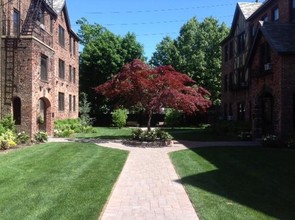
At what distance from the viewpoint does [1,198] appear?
8.15 meters

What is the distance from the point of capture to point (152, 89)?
808 inches

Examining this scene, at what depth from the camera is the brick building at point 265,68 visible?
63.8 feet

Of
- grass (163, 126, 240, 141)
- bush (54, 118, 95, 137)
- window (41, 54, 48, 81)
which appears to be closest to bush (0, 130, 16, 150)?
window (41, 54, 48, 81)

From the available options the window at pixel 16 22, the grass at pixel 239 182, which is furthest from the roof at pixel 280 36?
the window at pixel 16 22

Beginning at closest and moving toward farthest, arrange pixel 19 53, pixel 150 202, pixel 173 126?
1. pixel 150 202
2. pixel 19 53
3. pixel 173 126

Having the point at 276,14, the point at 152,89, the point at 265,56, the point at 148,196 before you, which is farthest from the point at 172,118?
the point at 148,196

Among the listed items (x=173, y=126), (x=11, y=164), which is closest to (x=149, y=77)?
(x=11, y=164)

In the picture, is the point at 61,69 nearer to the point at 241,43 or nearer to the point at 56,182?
the point at 241,43

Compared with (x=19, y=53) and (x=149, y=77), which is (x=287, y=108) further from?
(x=19, y=53)

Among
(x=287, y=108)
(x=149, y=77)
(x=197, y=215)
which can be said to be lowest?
(x=197, y=215)

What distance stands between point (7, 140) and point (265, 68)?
13.6 m

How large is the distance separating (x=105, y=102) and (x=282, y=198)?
134 ft

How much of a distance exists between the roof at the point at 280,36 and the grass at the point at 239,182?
543 centimetres

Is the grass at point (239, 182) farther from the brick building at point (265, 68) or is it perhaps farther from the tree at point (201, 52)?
the tree at point (201, 52)
